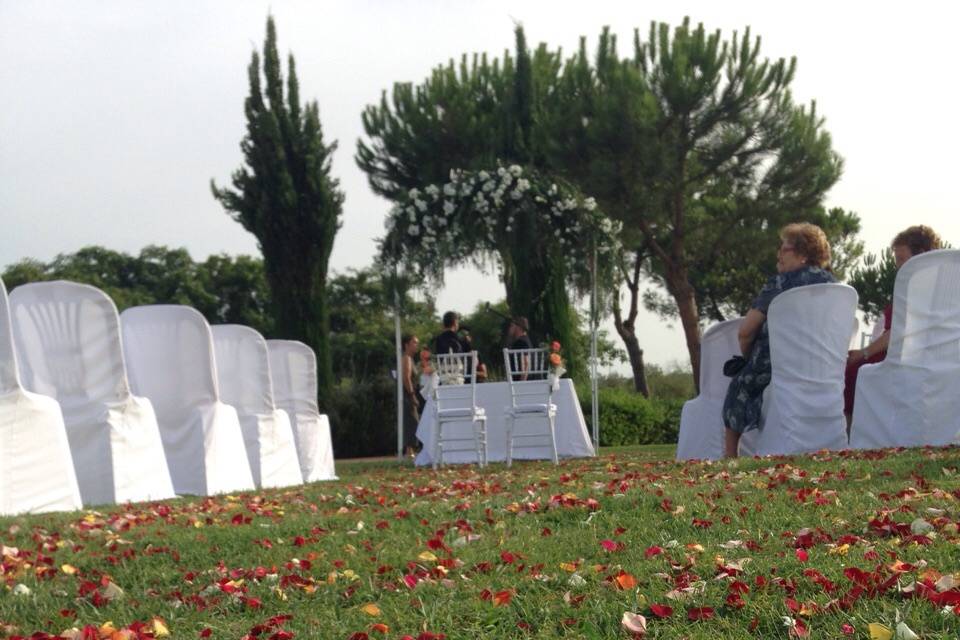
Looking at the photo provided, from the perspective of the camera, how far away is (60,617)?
3453mm

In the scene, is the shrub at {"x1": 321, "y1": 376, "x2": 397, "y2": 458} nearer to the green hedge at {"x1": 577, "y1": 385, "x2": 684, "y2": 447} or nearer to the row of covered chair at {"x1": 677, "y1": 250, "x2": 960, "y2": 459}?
the green hedge at {"x1": 577, "y1": 385, "x2": 684, "y2": 447}

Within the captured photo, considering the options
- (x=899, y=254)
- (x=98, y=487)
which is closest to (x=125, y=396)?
(x=98, y=487)

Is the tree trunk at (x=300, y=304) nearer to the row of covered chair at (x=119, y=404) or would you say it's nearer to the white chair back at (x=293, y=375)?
the white chair back at (x=293, y=375)

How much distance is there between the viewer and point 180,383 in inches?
320

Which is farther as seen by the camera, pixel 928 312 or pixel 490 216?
pixel 490 216

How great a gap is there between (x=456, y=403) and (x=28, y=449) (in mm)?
6024

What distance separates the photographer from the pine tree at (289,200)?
822 inches

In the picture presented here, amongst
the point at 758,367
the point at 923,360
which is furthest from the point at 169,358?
the point at 923,360

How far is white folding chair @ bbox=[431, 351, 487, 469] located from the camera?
36.9 feet

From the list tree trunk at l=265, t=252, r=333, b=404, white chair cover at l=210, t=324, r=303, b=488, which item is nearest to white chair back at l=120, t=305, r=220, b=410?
white chair cover at l=210, t=324, r=303, b=488

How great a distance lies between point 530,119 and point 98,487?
16.9m

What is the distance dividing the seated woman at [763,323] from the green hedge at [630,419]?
10644 millimetres

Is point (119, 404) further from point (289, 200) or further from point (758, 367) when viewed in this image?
point (289, 200)

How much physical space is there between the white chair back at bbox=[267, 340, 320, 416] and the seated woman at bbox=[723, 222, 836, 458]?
4853 millimetres
